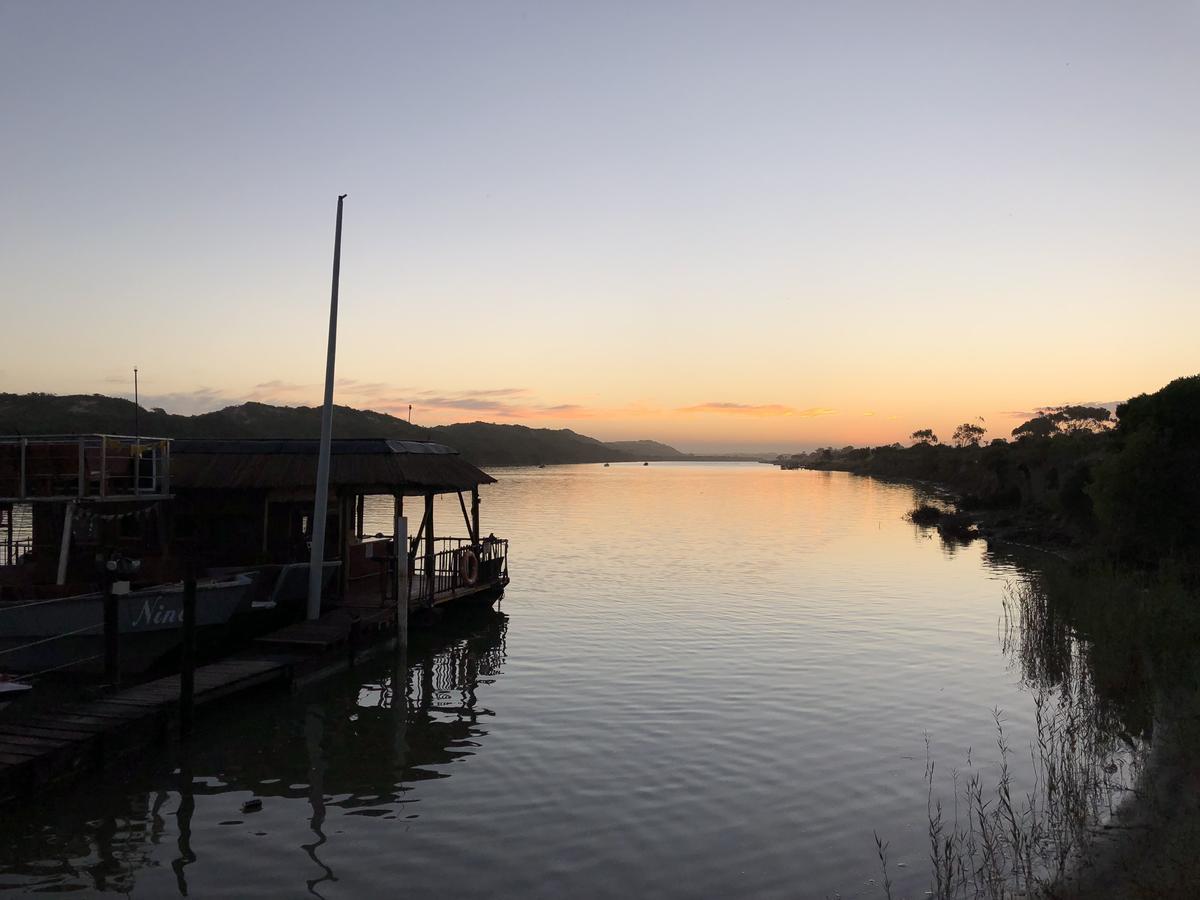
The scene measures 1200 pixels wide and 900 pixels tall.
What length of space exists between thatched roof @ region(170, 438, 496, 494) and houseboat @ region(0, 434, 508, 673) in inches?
2.1

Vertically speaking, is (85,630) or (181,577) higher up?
(181,577)

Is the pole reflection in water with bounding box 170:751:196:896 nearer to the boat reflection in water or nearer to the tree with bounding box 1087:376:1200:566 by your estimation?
the boat reflection in water

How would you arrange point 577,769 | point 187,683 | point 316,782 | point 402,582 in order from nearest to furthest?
point 316,782
point 577,769
point 187,683
point 402,582

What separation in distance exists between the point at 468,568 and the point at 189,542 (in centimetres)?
793

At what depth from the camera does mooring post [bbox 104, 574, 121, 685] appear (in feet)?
53.9

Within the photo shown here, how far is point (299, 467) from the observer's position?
25094 mm

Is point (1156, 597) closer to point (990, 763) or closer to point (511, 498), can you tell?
point (990, 763)

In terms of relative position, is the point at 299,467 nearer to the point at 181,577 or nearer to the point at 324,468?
the point at 324,468

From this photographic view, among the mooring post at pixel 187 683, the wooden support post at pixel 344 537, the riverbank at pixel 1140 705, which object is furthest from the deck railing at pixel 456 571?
the riverbank at pixel 1140 705

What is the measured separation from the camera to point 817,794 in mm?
13039

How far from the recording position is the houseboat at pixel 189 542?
1870 centimetres

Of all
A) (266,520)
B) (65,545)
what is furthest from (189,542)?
(65,545)

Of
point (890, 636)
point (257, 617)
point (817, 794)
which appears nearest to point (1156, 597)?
point (890, 636)

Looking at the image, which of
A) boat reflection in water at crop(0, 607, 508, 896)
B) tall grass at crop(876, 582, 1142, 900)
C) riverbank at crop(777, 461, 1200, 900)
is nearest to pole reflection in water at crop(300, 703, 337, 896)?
boat reflection in water at crop(0, 607, 508, 896)
